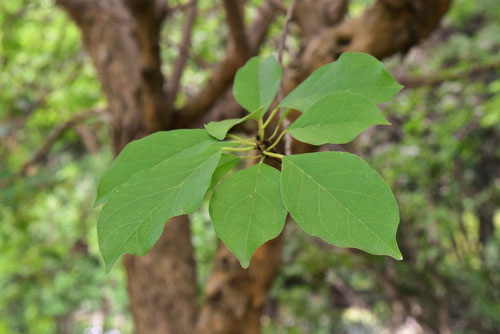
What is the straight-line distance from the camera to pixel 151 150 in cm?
42

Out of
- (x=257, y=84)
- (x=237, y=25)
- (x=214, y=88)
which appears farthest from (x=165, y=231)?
(x=257, y=84)

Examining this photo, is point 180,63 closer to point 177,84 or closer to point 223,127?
point 177,84

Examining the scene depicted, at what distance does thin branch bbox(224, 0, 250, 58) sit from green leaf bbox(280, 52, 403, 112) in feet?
3.10

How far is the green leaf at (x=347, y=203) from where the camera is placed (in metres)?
0.37

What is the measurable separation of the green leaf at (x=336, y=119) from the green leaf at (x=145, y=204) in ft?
0.29

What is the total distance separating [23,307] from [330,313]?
3.20 meters

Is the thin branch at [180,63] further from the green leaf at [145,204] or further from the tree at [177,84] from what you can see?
the green leaf at [145,204]

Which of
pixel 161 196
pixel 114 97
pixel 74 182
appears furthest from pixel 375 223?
pixel 74 182

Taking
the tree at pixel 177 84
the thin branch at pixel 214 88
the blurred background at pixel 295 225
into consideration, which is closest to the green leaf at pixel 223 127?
the tree at pixel 177 84

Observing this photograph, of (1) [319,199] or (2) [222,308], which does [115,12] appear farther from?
(1) [319,199]

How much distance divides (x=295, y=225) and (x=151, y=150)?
2.85m

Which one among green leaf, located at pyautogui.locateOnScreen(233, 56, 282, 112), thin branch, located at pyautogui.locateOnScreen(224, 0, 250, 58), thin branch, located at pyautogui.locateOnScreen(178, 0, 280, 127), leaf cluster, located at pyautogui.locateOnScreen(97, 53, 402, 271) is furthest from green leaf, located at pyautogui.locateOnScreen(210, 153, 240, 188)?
thin branch, located at pyautogui.locateOnScreen(178, 0, 280, 127)

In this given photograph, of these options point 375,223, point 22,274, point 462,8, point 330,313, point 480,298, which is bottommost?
point 330,313

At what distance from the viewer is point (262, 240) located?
1.29 feet
